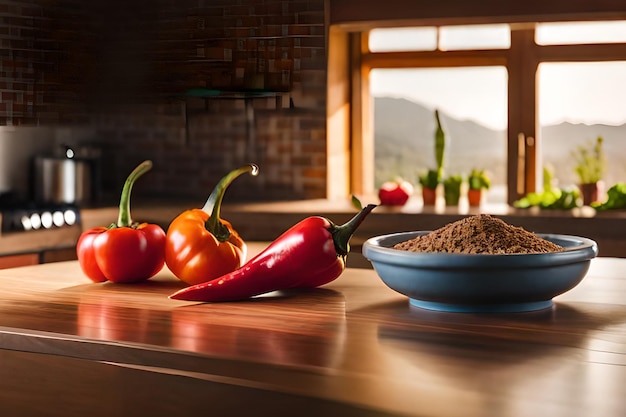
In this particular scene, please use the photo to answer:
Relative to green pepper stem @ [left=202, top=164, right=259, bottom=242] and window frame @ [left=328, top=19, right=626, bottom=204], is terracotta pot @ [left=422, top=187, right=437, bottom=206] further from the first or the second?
green pepper stem @ [left=202, top=164, right=259, bottom=242]

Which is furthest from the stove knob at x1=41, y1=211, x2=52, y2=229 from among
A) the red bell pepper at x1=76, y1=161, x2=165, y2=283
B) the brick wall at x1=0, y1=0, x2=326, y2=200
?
the red bell pepper at x1=76, y1=161, x2=165, y2=283

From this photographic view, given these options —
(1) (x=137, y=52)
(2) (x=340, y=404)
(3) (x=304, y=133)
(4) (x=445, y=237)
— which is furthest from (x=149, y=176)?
Result: (2) (x=340, y=404)

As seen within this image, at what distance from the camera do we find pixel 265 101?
427 centimetres

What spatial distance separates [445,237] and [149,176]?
3.43 meters

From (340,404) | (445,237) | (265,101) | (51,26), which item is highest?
(51,26)

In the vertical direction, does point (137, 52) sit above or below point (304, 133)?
above

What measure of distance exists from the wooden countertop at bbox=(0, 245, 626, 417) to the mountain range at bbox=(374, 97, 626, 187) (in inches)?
106

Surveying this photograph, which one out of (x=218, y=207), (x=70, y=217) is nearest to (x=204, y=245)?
(x=218, y=207)

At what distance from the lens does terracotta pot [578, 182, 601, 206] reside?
147 inches

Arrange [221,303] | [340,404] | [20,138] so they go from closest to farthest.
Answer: [340,404] → [221,303] → [20,138]

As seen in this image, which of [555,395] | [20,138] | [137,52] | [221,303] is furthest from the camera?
[137,52]

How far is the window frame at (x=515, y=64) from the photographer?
390 cm

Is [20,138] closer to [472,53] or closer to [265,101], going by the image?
[265,101]

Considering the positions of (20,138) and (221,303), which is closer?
(221,303)
